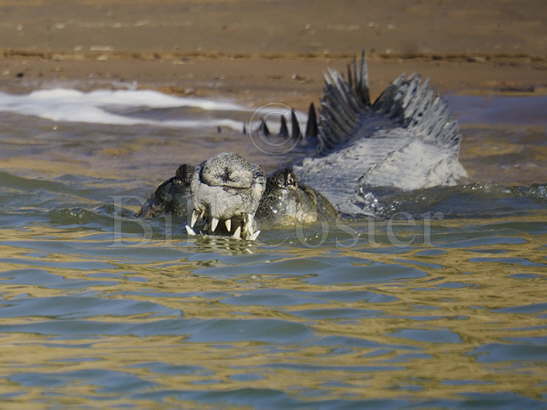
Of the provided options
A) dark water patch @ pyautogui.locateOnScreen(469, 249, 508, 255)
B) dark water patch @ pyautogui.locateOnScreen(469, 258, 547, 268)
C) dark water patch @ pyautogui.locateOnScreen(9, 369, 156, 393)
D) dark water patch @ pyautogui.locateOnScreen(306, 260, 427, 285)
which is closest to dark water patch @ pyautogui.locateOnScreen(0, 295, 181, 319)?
dark water patch @ pyautogui.locateOnScreen(9, 369, 156, 393)

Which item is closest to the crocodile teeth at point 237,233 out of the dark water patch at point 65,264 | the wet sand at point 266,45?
the dark water patch at point 65,264

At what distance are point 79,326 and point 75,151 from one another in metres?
5.13

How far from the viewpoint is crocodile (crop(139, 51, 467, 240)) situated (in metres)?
4.26

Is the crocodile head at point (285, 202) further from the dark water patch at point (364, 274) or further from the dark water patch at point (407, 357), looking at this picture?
the dark water patch at point (407, 357)

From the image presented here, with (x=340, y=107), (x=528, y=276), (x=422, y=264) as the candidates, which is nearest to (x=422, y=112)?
(x=340, y=107)

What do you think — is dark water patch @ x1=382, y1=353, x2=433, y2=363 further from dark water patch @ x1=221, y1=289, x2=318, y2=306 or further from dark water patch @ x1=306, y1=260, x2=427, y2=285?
dark water patch @ x1=306, y1=260, x2=427, y2=285

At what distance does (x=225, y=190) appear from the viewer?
4203mm

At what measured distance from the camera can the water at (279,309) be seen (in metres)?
3.04

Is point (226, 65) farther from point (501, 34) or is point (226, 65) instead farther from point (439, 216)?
point (439, 216)

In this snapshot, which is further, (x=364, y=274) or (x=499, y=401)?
(x=364, y=274)

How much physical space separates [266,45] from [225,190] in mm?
8817

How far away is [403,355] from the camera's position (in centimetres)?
333

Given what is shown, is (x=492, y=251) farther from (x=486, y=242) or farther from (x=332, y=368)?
(x=332, y=368)

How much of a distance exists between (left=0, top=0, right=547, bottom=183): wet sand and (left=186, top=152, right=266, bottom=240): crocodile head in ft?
21.4
